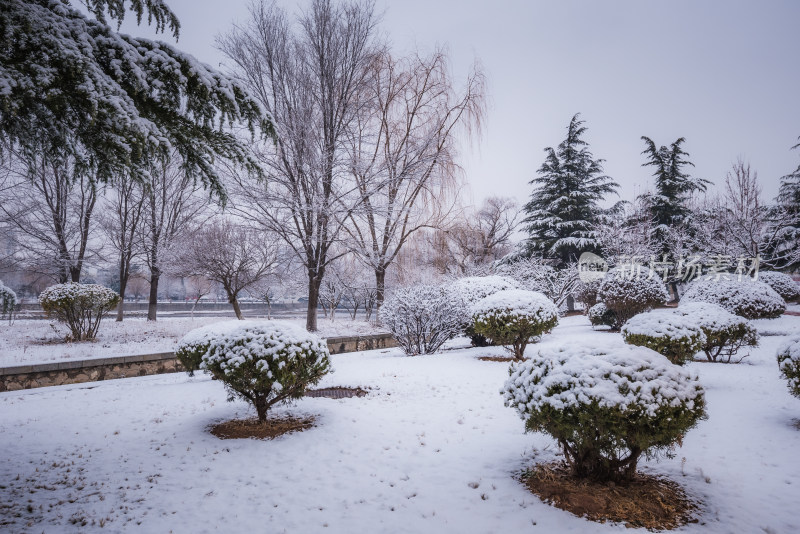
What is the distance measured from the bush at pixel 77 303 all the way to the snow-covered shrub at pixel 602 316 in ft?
49.9

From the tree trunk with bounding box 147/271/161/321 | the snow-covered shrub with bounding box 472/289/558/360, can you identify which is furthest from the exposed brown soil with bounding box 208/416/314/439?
the tree trunk with bounding box 147/271/161/321

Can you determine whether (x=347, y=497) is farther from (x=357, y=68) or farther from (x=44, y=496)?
(x=357, y=68)

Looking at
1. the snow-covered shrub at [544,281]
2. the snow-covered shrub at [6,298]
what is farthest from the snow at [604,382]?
the snow-covered shrub at [6,298]

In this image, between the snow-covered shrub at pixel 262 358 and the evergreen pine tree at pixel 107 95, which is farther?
the snow-covered shrub at pixel 262 358

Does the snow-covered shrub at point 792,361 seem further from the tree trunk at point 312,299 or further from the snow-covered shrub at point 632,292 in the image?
the tree trunk at point 312,299

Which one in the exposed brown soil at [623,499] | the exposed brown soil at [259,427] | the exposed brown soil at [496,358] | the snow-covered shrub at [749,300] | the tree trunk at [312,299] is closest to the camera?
the exposed brown soil at [623,499]

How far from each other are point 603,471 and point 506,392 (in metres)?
0.89

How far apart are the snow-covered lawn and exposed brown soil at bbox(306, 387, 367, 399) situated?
387mm

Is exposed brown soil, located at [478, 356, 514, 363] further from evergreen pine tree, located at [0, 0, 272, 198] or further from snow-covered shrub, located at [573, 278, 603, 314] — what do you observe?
snow-covered shrub, located at [573, 278, 603, 314]

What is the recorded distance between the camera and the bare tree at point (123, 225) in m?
15.6

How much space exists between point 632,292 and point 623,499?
11437 mm

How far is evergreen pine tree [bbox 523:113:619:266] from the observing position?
24547mm

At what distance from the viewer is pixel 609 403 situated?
8.38ft

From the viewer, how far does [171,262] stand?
15.8m
